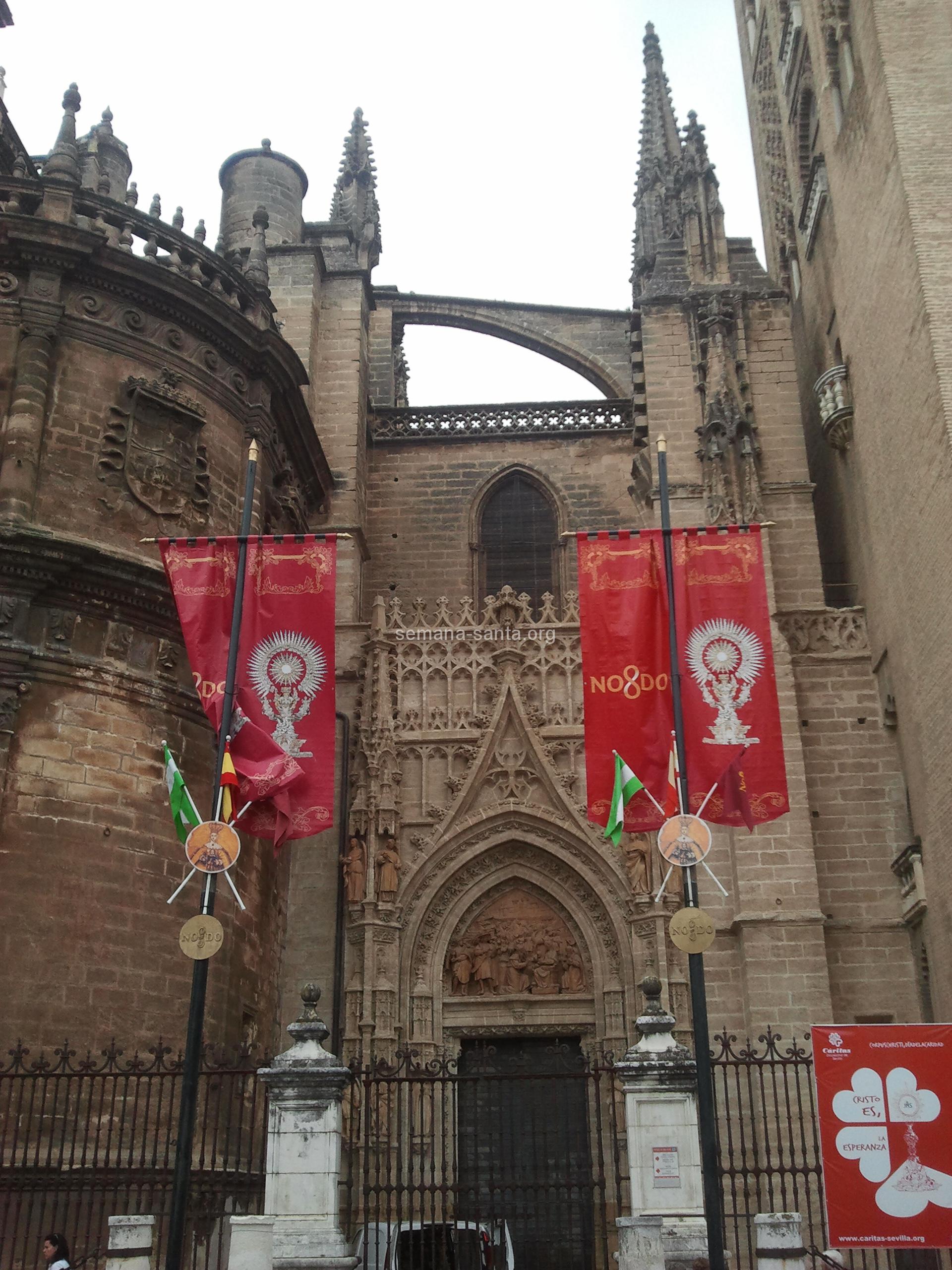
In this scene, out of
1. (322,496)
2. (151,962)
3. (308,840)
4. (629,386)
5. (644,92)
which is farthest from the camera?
(644,92)

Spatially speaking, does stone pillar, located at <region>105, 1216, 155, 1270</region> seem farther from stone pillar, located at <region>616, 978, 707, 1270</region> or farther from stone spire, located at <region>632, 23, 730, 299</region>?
stone spire, located at <region>632, 23, 730, 299</region>

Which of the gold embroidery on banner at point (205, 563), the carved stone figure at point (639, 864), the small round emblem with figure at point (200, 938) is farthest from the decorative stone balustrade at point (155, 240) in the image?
the small round emblem with figure at point (200, 938)

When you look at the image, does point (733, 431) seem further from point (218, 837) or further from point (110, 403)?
point (218, 837)

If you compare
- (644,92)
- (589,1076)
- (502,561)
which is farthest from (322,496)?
(644,92)

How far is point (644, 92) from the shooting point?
28.2 m

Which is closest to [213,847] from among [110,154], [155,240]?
[155,240]

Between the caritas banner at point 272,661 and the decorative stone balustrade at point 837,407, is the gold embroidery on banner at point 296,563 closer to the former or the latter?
the caritas banner at point 272,661

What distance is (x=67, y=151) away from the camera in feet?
52.1

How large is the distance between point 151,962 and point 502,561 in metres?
10.4

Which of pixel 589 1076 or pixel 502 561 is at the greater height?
pixel 502 561

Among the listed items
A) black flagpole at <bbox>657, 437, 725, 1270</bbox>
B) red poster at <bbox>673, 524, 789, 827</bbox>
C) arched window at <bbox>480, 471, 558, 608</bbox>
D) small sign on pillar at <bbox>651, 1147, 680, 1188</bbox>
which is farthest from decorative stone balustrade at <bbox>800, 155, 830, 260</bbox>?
small sign on pillar at <bbox>651, 1147, 680, 1188</bbox>

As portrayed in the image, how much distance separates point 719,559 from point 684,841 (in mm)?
2933

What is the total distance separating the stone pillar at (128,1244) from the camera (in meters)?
9.23

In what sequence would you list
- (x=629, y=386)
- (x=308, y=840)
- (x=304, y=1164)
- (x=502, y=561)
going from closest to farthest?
(x=304, y=1164), (x=308, y=840), (x=502, y=561), (x=629, y=386)
